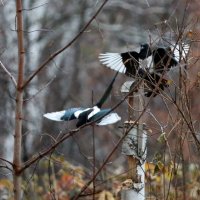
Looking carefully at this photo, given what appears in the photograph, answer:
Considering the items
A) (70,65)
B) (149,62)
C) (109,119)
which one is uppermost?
(70,65)

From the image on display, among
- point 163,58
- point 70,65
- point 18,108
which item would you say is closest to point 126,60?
point 163,58

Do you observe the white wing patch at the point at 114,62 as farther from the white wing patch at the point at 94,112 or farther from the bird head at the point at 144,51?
the white wing patch at the point at 94,112

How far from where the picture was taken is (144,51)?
3770 mm

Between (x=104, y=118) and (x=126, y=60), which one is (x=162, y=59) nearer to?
(x=126, y=60)

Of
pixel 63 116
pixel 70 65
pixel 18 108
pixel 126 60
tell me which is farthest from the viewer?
pixel 70 65

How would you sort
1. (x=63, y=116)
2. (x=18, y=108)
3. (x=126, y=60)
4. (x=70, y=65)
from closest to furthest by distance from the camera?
1. (x=18, y=108)
2. (x=63, y=116)
3. (x=126, y=60)
4. (x=70, y=65)

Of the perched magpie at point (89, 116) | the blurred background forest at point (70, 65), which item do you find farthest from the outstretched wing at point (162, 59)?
the blurred background forest at point (70, 65)

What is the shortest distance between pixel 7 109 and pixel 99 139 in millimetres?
5628

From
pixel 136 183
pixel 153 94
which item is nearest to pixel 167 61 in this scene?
pixel 153 94

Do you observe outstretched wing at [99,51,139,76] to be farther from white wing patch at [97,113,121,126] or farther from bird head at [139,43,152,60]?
white wing patch at [97,113,121,126]

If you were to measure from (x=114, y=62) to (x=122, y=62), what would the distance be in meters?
0.05

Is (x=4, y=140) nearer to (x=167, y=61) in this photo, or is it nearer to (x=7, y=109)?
(x=7, y=109)

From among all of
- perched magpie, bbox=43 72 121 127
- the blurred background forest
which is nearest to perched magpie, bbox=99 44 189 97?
perched magpie, bbox=43 72 121 127

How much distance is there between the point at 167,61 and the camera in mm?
3680
